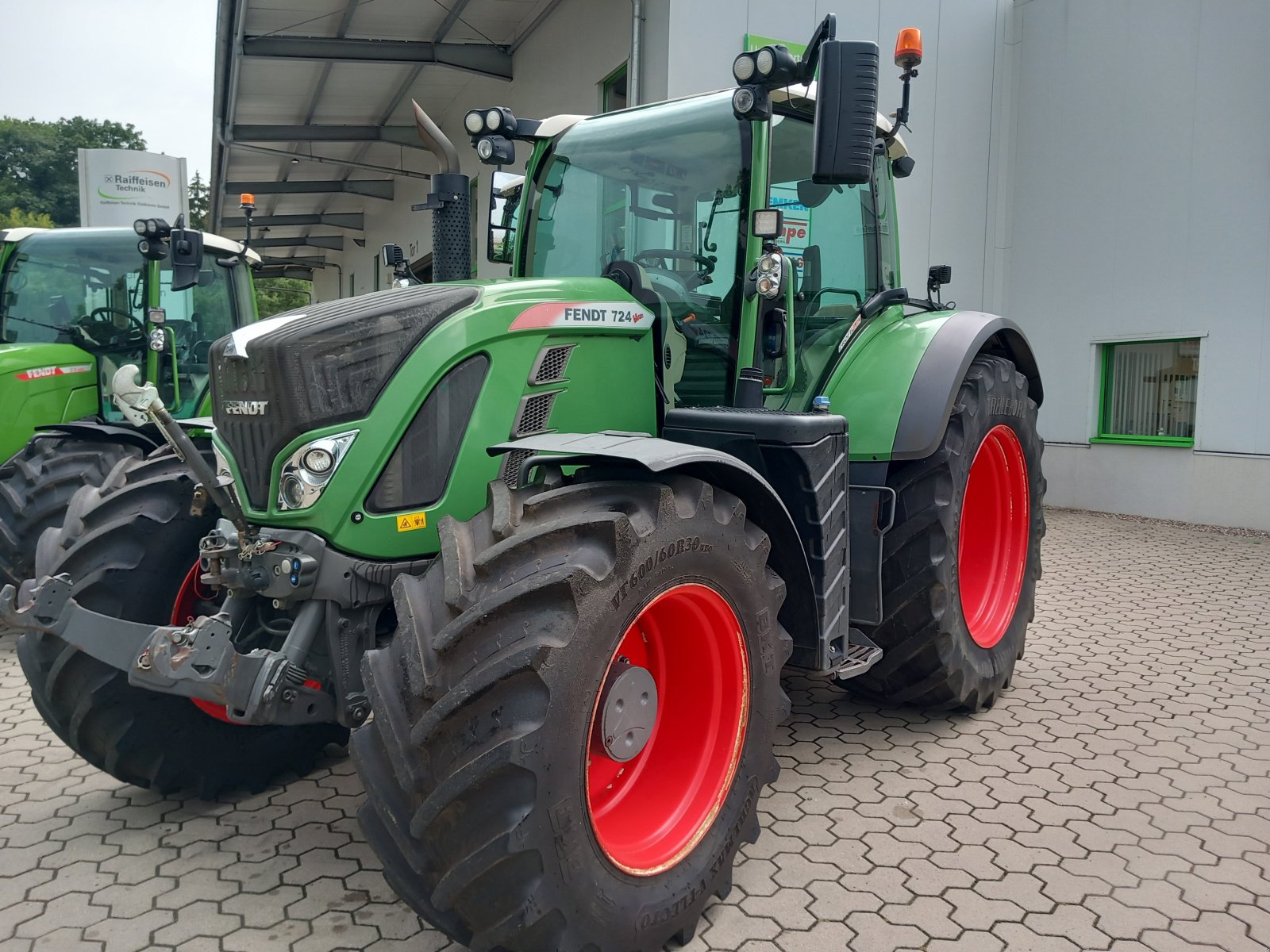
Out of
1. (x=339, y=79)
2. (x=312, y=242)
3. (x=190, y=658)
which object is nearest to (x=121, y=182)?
(x=339, y=79)

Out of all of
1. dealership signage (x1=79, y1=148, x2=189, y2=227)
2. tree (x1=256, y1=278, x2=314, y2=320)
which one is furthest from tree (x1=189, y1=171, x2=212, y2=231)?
dealership signage (x1=79, y1=148, x2=189, y2=227)

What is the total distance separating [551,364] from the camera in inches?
112

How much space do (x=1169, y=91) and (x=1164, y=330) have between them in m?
2.29

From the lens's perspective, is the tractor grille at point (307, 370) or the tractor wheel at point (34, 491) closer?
the tractor grille at point (307, 370)

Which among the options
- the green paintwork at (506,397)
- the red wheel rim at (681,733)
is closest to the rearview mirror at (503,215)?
the green paintwork at (506,397)

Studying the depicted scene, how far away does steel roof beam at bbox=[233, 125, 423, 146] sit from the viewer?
15.7 m

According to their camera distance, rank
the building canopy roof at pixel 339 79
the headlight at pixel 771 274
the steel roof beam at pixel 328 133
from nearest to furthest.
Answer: the headlight at pixel 771 274
the building canopy roof at pixel 339 79
the steel roof beam at pixel 328 133

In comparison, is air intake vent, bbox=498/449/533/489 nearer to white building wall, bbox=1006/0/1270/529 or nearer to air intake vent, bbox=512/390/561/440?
air intake vent, bbox=512/390/561/440

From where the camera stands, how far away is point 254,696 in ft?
7.65

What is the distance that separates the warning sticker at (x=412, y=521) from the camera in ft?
8.43

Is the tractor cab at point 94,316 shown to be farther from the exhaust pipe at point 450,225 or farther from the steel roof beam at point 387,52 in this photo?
the steel roof beam at point 387,52

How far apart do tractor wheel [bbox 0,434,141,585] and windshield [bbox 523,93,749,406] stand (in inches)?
109

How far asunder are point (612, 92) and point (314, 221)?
51.7 ft

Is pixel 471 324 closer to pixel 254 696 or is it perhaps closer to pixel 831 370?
pixel 254 696
